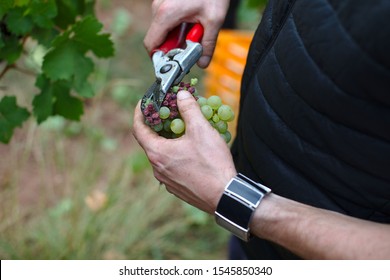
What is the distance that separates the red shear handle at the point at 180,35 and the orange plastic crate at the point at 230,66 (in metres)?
1.52

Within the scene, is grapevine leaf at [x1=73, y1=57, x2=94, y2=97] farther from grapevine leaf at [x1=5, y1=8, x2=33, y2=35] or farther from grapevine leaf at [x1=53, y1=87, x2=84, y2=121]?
grapevine leaf at [x1=5, y1=8, x2=33, y2=35]

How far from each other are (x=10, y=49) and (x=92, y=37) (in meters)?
0.21

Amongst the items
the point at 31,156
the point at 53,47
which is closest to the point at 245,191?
the point at 53,47

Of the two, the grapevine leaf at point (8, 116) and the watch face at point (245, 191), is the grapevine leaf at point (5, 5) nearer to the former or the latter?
the grapevine leaf at point (8, 116)

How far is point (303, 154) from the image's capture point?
1.16 metres

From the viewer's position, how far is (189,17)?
1425 mm

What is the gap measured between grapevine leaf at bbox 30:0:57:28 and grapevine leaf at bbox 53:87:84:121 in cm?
19

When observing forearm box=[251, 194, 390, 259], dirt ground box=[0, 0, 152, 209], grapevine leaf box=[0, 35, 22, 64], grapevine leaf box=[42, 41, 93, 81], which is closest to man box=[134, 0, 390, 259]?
forearm box=[251, 194, 390, 259]

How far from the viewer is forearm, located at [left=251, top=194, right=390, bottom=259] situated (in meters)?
0.96

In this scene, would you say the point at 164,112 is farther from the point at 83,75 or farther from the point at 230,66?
the point at 230,66

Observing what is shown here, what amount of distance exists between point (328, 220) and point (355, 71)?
27 centimetres

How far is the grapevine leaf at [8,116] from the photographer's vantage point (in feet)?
4.71
